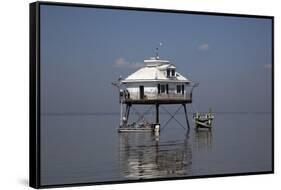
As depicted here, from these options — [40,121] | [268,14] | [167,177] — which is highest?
[268,14]

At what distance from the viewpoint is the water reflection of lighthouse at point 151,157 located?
26.8 feet

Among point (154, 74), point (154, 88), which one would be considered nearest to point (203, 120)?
point (154, 88)

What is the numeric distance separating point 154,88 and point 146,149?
0.75 metres

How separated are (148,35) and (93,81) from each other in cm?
91

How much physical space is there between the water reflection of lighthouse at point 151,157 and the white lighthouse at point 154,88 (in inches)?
6.0

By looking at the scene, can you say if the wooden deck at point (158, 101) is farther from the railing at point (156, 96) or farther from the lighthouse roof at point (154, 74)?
the lighthouse roof at point (154, 74)

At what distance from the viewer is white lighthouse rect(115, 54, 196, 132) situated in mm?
8297

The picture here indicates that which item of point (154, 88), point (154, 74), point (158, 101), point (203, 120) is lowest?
point (203, 120)

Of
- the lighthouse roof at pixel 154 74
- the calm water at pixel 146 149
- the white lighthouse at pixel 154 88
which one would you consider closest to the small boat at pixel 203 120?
the calm water at pixel 146 149

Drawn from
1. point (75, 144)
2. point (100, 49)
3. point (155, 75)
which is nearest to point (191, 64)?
point (155, 75)

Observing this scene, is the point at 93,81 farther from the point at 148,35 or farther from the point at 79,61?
the point at 148,35

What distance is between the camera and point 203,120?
8.71 meters

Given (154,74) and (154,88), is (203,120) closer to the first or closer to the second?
(154,88)

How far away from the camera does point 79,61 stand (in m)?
7.94
